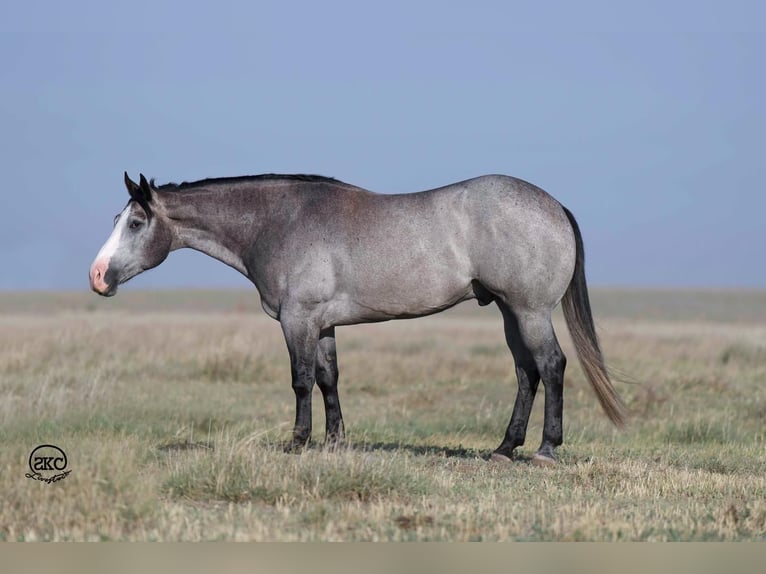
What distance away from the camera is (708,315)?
58562 mm

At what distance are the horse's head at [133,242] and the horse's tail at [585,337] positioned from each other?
385 centimetres

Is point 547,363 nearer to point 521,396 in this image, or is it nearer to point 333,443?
point 521,396

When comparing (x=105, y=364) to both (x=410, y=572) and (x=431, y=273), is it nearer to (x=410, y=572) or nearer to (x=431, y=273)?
(x=431, y=273)

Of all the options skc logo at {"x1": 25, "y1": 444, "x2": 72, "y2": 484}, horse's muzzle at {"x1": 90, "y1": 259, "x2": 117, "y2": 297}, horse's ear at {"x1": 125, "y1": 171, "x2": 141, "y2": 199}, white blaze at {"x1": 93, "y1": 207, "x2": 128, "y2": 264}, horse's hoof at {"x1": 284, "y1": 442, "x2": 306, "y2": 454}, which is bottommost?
horse's hoof at {"x1": 284, "y1": 442, "x2": 306, "y2": 454}

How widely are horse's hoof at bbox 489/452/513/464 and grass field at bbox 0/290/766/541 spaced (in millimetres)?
186

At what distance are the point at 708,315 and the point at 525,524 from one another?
54.7m

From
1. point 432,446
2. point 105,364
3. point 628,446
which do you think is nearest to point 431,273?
point 432,446

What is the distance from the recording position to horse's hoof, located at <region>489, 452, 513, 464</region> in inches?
369

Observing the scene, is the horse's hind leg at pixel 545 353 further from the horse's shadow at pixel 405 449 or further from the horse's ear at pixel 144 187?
the horse's ear at pixel 144 187

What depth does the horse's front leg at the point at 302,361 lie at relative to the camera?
30.3 ft

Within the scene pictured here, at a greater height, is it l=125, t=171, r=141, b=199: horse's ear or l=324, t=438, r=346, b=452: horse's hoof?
l=125, t=171, r=141, b=199: horse's ear

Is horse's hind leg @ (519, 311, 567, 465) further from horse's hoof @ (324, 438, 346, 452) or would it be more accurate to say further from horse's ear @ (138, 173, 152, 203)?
horse's ear @ (138, 173, 152, 203)

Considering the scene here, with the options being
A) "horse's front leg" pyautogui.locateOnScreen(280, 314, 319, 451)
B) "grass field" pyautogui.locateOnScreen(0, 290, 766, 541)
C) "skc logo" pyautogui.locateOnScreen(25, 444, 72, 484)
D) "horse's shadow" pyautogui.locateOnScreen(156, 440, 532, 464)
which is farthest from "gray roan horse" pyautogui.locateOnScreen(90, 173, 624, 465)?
"skc logo" pyautogui.locateOnScreen(25, 444, 72, 484)

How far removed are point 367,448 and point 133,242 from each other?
3067 millimetres
